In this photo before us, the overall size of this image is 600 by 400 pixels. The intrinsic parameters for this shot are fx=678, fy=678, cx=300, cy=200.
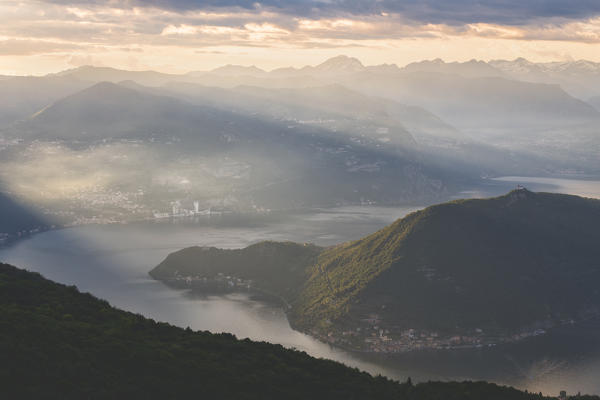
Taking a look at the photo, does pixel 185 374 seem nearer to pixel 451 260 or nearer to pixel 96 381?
pixel 96 381

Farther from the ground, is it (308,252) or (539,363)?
(308,252)

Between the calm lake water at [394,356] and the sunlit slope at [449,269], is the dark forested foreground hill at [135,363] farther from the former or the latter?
the sunlit slope at [449,269]

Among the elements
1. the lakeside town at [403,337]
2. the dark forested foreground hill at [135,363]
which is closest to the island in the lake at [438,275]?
the lakeside town at [403,337]

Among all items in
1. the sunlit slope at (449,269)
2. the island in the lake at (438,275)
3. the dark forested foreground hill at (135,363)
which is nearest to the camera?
the dark forested foreground hill at (135,363)

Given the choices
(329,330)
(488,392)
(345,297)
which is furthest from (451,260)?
(488,392)

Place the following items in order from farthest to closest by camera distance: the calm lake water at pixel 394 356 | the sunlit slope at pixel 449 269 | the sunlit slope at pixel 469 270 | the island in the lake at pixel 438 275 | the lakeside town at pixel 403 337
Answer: the sunlit slope at pixel 469 270 → the sunlit slope at pixel 449 269 → the island in the lake at pixel 438 275 → the lakeside town at pixel 403 337 → the calm lake water at pixel 394 356

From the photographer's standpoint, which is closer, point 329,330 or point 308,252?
point 329,330

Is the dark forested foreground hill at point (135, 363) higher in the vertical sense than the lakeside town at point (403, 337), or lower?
higher

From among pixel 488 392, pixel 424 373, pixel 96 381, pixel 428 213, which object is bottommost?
pixel 424 373

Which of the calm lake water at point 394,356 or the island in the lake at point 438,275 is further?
the island in the lake at point 438,275
